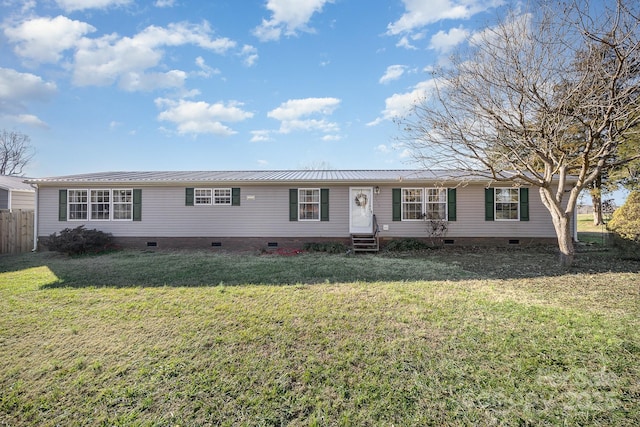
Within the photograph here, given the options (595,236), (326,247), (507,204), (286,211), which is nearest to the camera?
(326,247)

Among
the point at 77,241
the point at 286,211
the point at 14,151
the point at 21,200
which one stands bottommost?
the point at 77,241

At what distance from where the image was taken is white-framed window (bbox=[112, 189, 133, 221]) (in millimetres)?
11859

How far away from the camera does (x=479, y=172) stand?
896 cm

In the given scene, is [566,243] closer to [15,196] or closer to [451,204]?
[451,204]

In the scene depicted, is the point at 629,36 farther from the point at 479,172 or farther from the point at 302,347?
the point at 302,347

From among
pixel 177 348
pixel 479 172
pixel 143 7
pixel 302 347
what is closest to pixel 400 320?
pixel 302 347

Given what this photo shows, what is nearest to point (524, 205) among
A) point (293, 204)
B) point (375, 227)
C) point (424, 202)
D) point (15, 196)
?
point (424, 202)

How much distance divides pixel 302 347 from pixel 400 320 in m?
1.50

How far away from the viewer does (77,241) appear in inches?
396

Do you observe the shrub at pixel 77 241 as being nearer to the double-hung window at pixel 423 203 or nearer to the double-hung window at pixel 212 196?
the double-hung window at pixel 212 196

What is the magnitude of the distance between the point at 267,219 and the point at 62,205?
8.06 metres

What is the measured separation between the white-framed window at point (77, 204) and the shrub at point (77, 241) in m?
1.42

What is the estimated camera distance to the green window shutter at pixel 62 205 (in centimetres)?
1175

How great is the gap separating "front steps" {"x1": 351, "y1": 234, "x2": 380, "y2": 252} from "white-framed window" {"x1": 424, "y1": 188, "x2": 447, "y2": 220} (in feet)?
7.67
